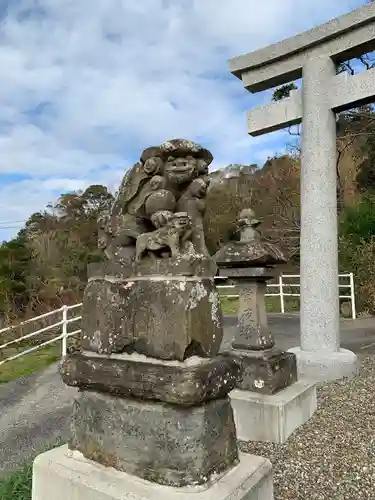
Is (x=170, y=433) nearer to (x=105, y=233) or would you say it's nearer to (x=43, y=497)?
(x=43, y=497)

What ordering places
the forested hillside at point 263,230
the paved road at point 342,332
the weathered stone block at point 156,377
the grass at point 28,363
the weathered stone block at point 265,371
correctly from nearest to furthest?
the weathered stone block at point 156,377
the weathered stone block at point 265,371
the grass at point 28,363
the paved road at point 342,332
the forested hillside at point 263,230

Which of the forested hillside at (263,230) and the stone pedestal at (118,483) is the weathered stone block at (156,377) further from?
the forested hillside at (263,230)

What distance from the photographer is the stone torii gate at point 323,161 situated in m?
5.47

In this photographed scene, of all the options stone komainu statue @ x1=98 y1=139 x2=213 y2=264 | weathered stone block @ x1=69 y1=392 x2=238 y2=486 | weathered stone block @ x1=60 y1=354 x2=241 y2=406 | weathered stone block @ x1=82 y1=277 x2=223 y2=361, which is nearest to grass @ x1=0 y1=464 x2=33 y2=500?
weathered stone block @ x1=69 y1=392 x2=238 y2=486

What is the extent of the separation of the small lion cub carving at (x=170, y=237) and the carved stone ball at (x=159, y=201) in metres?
0.16

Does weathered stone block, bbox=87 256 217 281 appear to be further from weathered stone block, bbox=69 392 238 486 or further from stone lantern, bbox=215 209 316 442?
stone lantern, bbox=215 209 316 442

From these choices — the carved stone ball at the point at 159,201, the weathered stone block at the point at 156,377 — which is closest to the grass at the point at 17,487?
the weathered stone block at the point at 156,377

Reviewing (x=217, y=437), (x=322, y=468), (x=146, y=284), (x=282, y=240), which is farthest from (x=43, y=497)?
(x=282, y=240)

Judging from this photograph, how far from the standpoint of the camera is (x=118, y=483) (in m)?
1.97

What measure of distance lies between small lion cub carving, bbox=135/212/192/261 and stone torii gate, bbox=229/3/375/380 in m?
3.87

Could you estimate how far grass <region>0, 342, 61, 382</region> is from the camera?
22.1 ft

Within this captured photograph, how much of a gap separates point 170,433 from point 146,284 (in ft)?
2.35

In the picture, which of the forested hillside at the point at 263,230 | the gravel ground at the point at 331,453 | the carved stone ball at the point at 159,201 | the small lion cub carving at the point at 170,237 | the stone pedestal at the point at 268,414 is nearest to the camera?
the small lion cub carving at the point at 170,237

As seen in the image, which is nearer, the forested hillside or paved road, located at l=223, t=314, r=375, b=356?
paved road, located at l=223, t=314, r=375, b=356
